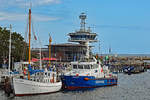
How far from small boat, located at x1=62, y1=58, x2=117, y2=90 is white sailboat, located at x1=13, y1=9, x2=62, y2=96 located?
359 cm

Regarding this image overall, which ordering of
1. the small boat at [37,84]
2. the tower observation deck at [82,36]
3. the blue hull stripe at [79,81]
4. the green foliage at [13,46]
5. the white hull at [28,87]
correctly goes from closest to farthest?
the white hull at [28,87] < the small boat at [37,84] < the blue hull stripe at [79,81] < the green foliage at [13,46] < the tower observation deck at [82,36]

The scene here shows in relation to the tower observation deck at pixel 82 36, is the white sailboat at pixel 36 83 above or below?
below

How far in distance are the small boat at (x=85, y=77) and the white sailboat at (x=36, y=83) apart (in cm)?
359

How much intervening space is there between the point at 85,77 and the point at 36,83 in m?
12.1

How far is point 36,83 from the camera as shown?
48094 millimetres

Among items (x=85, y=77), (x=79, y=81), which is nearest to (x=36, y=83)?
(x=79, y=81)

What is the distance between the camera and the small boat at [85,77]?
186 ft

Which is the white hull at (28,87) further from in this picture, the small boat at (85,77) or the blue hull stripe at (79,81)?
the small boat at (85,77)

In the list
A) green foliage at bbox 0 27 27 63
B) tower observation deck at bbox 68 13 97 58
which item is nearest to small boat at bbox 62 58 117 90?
green foliage at bbox 0 27 27 63

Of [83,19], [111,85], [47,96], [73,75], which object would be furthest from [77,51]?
[47,96]

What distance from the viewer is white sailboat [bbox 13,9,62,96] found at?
4706 cm

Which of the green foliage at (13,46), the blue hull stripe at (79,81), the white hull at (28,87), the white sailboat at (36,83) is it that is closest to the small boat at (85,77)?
the blue hull stripe at (79,81)

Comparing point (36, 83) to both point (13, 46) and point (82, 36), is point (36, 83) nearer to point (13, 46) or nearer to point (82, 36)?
point (13, 46)

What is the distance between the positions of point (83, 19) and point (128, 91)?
2798 inches
